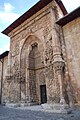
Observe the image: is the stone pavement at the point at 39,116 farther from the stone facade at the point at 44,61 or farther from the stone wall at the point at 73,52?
the stone wall at the point at 73,52

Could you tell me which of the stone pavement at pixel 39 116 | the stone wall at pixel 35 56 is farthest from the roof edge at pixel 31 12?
the stone pavement at pixel 39 116

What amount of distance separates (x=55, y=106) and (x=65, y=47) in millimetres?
3162

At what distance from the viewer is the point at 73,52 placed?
252 inches

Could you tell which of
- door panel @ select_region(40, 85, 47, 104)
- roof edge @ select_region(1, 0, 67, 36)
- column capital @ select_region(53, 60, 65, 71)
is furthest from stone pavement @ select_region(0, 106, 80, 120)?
roof edge @ select_region(1, 0, 67, 36)

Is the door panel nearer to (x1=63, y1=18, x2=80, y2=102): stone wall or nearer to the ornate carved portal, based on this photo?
the ornate carved portal

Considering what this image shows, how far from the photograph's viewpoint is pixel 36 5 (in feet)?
26.4

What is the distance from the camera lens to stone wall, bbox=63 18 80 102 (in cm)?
595

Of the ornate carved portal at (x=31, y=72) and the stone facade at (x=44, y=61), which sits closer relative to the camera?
the stone facade at (x=44, y=61)

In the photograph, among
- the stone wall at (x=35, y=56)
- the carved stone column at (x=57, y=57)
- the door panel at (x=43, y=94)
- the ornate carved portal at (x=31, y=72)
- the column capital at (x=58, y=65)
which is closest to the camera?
the carved stone column at (x=57, y=57)

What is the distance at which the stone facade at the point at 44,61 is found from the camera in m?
6.05

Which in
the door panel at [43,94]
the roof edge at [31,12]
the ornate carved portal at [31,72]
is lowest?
the door panel at [43,94]

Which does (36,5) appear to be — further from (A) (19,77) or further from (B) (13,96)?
(B) (13,96)

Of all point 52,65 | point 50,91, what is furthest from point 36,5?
point 50,91

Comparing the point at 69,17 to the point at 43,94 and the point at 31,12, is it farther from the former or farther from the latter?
the point at 43,94
